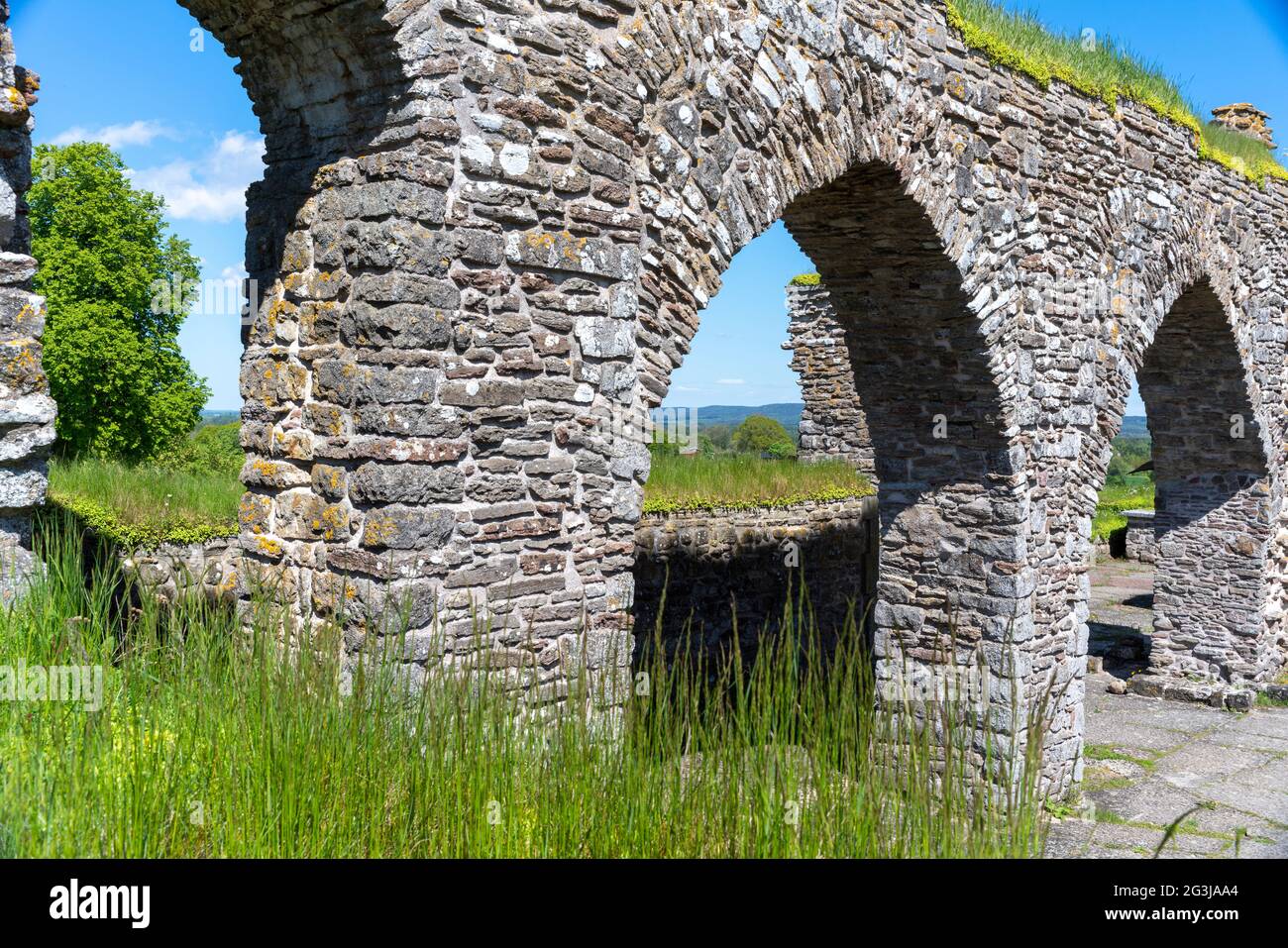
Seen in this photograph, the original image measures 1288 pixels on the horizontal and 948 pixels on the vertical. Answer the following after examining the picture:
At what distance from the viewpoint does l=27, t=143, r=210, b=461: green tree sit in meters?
18.1

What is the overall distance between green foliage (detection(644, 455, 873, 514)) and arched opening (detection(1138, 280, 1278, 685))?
11.7 ft

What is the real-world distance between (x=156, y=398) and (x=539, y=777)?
18.6 meters

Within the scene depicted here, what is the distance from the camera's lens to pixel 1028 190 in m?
7.75

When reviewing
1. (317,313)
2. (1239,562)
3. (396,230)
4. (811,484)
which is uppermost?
(396,230)

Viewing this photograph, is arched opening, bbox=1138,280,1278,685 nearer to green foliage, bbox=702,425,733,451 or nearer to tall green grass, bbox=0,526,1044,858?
green foliage, bbox=702,425,733,451

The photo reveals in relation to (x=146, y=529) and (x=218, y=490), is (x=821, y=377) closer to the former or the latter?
(x=218, y=490)

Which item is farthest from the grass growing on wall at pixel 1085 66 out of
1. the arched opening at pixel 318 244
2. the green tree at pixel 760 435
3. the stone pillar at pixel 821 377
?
the green tree at pixel 760 435

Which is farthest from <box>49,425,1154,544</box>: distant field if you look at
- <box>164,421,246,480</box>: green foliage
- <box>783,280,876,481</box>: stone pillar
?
Result: <box>164,421,246,480</box>: green foliage

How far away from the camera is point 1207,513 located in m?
12.4

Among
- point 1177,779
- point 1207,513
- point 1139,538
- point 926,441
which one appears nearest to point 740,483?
point 926,441

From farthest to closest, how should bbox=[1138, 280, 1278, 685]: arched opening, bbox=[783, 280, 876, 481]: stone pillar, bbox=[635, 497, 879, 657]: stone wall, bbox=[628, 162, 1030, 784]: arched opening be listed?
bbox=[783, 280, 876, 481]: stone pillar
bbox=[1138, 280, 1278, 685]: arched opening
bbox=[635, 497, 879, 657]: stone wall
bbox=[628, 162, 1030, 784]: arched opening
